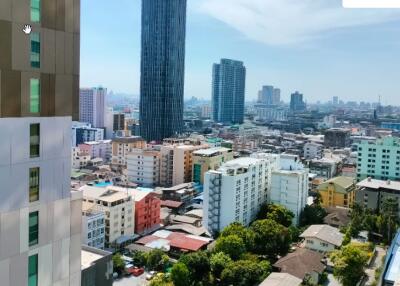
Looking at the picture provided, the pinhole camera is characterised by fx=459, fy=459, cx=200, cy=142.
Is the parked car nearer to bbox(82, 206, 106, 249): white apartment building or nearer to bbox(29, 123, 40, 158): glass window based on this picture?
bbox(82, 206, 106, 249): white apartment building

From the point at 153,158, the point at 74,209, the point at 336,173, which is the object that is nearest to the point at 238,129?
the point at 336,173

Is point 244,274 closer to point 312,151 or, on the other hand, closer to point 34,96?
point 34,96

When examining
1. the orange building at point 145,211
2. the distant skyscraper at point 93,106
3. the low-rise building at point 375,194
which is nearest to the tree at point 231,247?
the orange building at point 145,211

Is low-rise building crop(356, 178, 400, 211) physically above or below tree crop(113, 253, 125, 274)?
above

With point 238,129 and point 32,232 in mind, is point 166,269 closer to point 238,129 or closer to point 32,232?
point 32,232

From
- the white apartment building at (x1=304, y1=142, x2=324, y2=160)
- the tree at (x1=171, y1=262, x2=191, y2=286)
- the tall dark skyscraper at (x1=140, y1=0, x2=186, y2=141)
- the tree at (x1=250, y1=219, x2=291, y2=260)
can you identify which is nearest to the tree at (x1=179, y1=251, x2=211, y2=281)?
the tree at (x1=171, y1=262, x2=191, y2=286)
